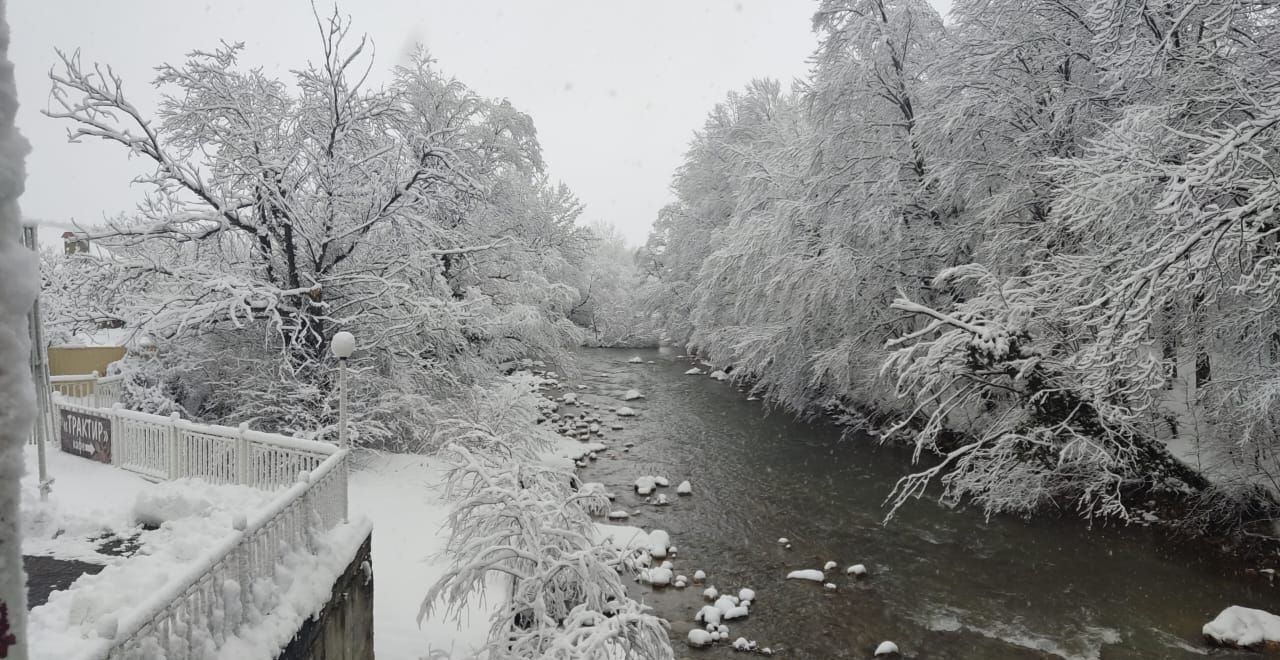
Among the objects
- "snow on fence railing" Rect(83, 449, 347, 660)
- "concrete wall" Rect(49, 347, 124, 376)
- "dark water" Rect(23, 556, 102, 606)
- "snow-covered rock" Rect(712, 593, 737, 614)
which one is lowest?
"snow-covered rock" Rect(712, 593, 737, 614)

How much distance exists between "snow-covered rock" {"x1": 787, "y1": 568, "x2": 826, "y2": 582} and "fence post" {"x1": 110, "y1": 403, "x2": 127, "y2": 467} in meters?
10.0

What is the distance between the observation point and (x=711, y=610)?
933cm

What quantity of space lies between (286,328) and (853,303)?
12.5m

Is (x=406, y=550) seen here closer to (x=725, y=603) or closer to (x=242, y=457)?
(x=242, y=457)

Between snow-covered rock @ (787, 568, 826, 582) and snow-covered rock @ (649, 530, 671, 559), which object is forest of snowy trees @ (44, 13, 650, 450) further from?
snow-covered rock @ (787, 568, 826, 582)

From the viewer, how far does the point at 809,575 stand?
1027 cm

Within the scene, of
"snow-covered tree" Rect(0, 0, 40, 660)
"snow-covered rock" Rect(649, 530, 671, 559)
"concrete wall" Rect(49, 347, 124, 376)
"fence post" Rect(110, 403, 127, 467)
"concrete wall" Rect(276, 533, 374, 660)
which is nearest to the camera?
"snow-covered tree" Rect(0, 0, 40, 660)

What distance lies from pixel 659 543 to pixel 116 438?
838cm

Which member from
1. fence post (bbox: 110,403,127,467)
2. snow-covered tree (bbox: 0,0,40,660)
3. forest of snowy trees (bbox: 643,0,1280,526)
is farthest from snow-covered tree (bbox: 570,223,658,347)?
snow-covered tree (bbox: 0,0,40,660)

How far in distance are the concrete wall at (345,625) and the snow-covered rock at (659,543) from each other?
4.96 metres

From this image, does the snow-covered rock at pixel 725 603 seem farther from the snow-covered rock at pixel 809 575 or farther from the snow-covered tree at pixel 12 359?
the snow-covered tree at pixel 12 359

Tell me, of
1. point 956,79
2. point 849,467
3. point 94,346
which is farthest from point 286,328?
point 956,79

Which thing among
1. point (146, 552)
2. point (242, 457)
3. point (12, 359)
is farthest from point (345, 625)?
point (12, 359)

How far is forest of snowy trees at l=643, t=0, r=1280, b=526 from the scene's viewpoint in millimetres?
8641
